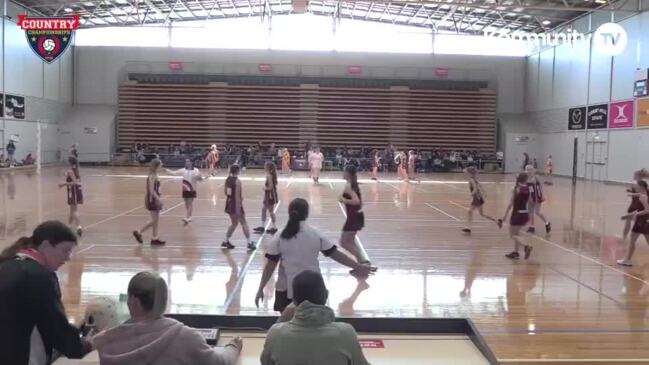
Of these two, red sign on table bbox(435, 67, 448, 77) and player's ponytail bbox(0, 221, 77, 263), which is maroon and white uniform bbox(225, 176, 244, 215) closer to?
player's ponytail bbox(0, 221, 77, 263)

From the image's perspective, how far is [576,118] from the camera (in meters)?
36.3

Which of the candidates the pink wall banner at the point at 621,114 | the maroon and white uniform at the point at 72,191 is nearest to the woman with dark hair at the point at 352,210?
the maroon and white uniform at the point at 72,191

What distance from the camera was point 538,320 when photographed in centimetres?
688

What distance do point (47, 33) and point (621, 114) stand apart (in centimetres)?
2605

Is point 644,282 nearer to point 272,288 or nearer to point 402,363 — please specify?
point 272,288

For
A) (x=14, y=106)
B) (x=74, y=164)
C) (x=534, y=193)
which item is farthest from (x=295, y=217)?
(x=14, y=106)

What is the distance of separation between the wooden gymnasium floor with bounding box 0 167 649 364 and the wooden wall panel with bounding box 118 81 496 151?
2508 centimetres

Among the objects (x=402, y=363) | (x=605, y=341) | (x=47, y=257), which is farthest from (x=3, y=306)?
(x=605, y=341)

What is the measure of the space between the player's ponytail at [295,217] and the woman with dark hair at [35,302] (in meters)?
2.38

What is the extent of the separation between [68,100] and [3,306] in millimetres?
43212

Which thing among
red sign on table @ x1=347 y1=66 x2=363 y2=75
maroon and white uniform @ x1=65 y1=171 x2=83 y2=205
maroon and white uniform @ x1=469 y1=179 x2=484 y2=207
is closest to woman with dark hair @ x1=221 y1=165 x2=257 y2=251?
maroon and white uniform @ x1=65 y1=171 x2=83 y2=205

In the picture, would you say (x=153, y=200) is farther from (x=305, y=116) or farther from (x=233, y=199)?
(x=305, y=116)

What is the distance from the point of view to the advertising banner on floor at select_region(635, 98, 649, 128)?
2853 centimetres

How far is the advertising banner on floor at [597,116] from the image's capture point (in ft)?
107
